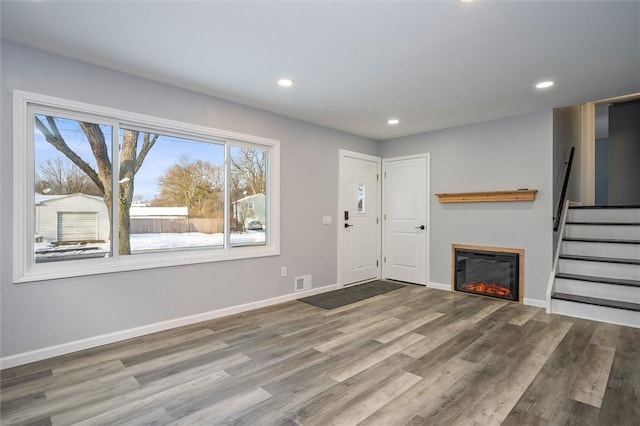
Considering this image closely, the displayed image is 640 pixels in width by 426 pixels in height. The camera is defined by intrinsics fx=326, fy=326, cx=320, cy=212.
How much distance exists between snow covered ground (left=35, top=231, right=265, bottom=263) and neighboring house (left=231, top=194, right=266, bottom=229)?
0.18m

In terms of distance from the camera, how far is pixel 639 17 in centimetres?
218

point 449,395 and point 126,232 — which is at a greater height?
point 126,232

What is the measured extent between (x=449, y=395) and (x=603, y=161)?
9.13m

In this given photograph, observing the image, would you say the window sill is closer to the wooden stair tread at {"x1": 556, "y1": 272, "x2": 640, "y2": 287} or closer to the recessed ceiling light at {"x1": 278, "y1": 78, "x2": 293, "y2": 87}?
the recessed ceiling light at {"x1": 278, "y1": 78, "x2": 293, "y2": 87}

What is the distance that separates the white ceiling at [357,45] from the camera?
7.02 ft

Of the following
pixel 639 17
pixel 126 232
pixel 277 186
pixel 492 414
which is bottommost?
pixel 492 414

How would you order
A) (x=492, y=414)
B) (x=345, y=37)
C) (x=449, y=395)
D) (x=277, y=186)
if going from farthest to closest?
(x=277, y=186)
(x=345, y=37)
(x=449, y=395)
(x=492, y=414)

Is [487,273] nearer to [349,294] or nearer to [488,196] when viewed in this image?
[488,196]

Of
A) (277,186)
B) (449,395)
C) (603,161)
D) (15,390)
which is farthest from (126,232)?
(603,161)

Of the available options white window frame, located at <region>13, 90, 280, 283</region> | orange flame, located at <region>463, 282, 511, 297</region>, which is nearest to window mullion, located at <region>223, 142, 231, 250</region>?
white window frame, located at <region>13, 90, 280, 283</region>

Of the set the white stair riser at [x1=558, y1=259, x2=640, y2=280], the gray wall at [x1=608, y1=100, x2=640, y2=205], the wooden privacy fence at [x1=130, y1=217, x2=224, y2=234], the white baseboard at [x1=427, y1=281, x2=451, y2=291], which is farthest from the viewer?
the gray wall at [x1=608, y1=100, x2=640, y2=205]

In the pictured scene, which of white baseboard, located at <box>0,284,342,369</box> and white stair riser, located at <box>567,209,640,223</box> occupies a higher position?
white stair riser, located at <box>567,209,640,223</box>

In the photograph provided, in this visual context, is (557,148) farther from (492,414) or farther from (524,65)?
(492,414)

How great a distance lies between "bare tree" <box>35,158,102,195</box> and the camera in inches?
109
